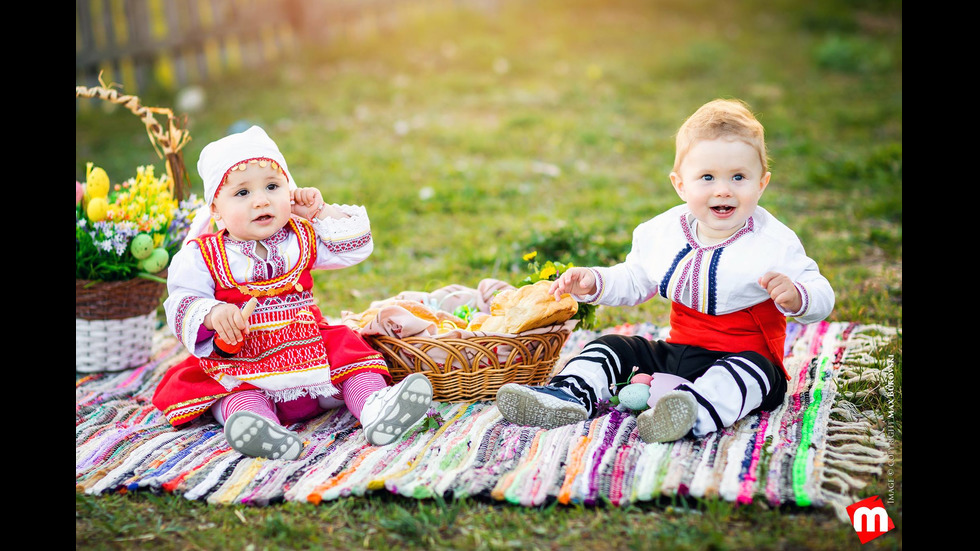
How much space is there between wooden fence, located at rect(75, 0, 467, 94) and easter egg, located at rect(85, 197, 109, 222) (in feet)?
13.2

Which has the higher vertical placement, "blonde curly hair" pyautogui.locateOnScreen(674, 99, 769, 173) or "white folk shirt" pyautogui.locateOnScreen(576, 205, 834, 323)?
"blonde curly hair" pyautogui.locateOnScreen(674, 99, 769, 173)

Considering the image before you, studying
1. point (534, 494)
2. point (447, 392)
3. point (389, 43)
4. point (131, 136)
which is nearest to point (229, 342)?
point (447, 392)

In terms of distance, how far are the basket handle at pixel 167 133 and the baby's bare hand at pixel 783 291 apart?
7.28ft

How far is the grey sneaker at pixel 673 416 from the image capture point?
2660mm

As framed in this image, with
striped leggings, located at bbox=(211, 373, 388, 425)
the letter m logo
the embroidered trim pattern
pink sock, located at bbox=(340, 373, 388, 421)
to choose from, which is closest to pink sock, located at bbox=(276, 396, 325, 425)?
striped leggings, located at bbox=(211, 373, 388, 425)

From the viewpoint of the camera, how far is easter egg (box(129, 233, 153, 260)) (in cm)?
352

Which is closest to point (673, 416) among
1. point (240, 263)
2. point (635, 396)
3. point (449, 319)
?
point (635, 396)


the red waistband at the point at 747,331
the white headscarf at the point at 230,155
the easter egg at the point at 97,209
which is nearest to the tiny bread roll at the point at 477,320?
the red waistband at the point at 747,331

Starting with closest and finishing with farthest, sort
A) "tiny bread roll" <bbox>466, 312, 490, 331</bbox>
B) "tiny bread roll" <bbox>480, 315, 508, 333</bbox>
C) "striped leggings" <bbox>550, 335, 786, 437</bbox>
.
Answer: "striped leggings" <bbox>550, 335, 786, 437</bbox>, "tiny bread roll" <bbox>480, 315, 508, 333</bbox>, "tiny bread roll" <bbox>466, 312, 490, 331</bbox>

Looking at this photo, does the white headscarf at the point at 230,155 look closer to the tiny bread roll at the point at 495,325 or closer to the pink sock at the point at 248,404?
the pink sock at the point at 248,404

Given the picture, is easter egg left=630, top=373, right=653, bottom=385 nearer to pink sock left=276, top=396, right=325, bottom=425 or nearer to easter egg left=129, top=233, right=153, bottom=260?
pink sock left=276, top=396, right=325, bottom=425

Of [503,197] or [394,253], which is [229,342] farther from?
[503,197]

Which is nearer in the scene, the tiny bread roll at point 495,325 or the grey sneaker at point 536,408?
the grey sneaker at point 536,408

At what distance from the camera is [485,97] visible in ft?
28.5
